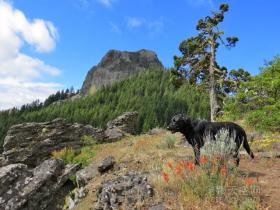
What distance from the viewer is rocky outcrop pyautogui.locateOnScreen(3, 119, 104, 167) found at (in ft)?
70.4

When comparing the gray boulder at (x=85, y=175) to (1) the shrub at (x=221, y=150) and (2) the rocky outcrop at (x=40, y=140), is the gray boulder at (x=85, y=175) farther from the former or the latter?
(2) the rocky outcrop at (x=40, y=140)

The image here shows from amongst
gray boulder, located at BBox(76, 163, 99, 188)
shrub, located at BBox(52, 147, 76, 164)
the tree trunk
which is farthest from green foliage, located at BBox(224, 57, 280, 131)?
shrub, located at BBox(52, 147, 76, 164)

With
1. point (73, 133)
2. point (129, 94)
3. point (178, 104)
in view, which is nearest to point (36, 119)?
point (129, 94)

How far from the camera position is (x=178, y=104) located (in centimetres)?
14450

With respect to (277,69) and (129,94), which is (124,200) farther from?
(129,94)

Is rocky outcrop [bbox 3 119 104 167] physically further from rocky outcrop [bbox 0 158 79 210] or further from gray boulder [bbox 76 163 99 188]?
gray boulder [bbox 76 163 99 188]

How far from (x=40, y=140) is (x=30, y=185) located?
9350mm

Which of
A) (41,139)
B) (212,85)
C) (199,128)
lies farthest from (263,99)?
(41,139)

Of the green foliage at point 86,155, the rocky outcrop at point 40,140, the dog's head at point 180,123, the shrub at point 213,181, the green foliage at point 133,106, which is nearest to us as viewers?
the shrub at point 213,181

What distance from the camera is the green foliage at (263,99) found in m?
15.4

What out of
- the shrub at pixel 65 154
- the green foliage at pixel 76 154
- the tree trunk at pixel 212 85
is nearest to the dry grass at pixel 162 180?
the green foliage at pixel 76 154

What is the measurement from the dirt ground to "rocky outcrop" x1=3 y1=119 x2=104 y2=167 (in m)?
12.1

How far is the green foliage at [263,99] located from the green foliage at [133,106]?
83.2m

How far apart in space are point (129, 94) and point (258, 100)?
14571cm
